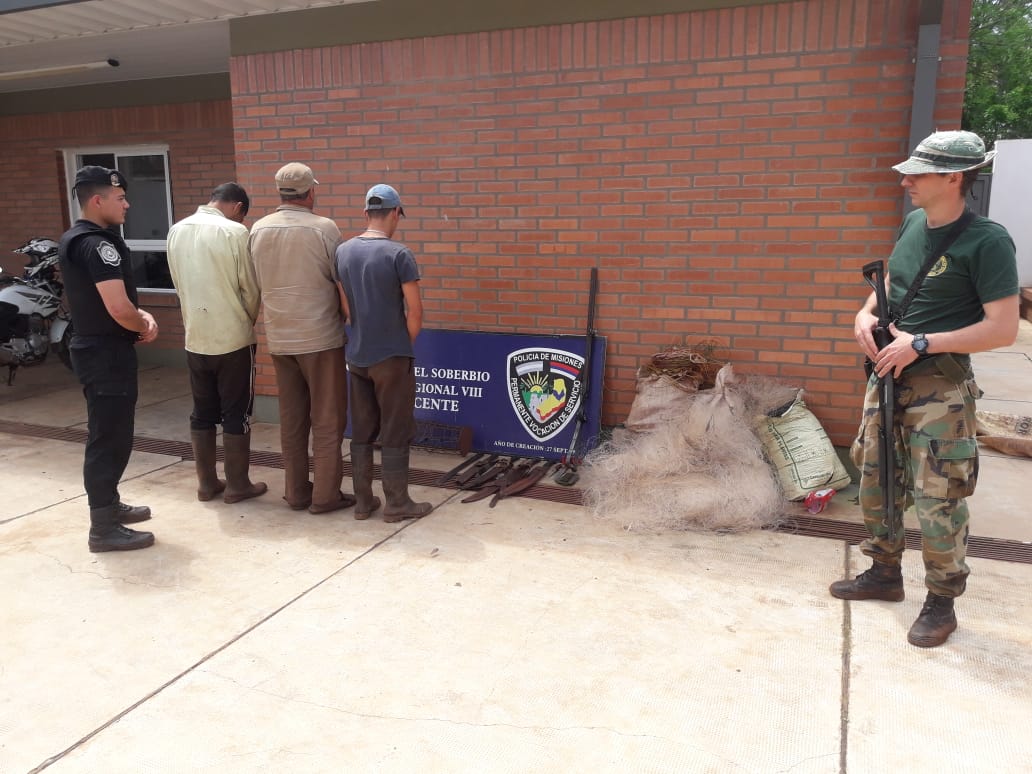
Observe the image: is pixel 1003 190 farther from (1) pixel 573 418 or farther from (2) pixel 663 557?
(2) pixel 663 557

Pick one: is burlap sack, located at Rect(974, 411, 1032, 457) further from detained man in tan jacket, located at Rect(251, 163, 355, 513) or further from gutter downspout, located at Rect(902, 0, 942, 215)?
detained man in tan jacket, located at Rect(251, 163, 355, 513)

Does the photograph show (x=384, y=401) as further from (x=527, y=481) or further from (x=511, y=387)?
Result: (x=511, y=387)

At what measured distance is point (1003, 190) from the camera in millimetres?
15008

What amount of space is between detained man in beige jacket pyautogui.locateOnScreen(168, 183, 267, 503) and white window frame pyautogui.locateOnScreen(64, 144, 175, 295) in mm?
4690

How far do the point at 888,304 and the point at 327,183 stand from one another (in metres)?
4.18

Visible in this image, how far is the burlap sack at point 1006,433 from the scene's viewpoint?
18.2 ft

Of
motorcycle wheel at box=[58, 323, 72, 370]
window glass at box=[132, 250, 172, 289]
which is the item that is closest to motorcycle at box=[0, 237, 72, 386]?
motorcycle wheel at box=[58, 323, 72, 370]

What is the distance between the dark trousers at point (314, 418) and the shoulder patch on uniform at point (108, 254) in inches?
38.6

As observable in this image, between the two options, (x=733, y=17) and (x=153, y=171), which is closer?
(x=733, y=17)

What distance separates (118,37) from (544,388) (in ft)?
15.4

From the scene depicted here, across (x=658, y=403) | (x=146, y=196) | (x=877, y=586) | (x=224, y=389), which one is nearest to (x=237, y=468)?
(x=224, y=389)

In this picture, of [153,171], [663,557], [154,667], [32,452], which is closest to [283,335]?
[154,667]

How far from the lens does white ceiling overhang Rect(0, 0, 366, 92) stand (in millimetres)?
5738

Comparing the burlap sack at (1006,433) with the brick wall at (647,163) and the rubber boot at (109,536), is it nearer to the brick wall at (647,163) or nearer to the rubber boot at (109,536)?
the brick wall at (647,163)
